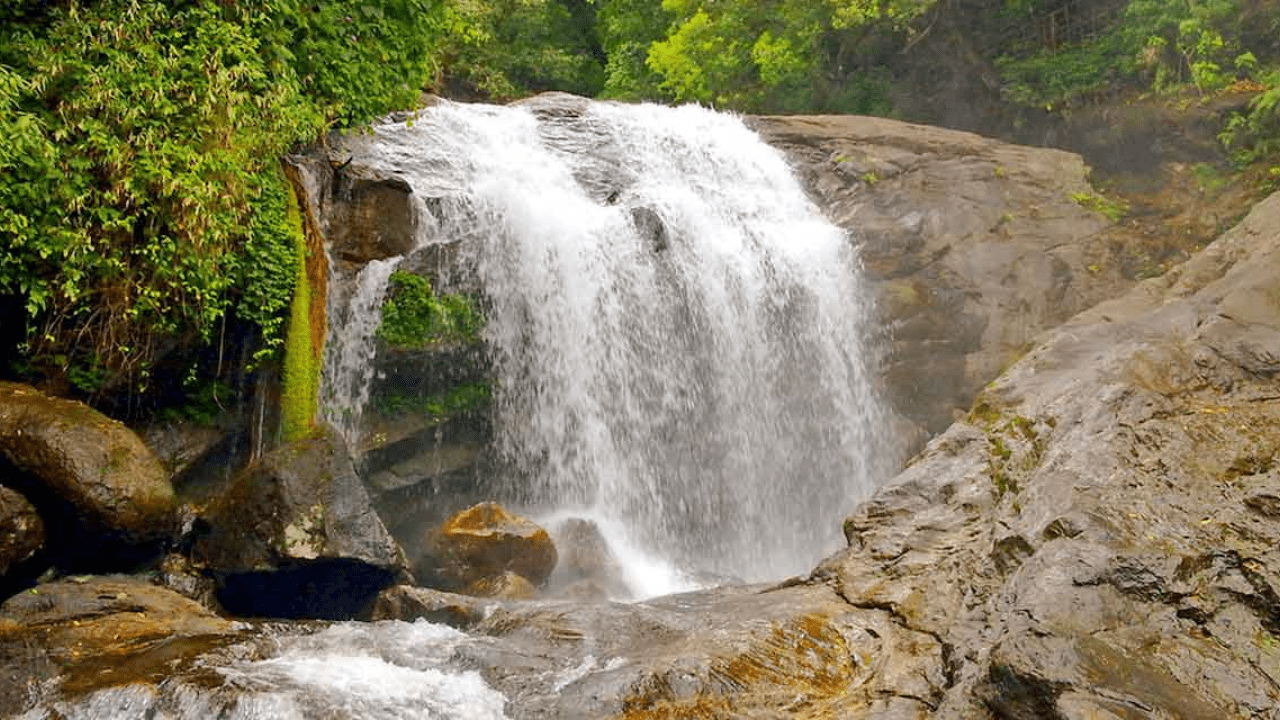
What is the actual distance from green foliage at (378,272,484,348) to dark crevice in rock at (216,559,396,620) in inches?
153

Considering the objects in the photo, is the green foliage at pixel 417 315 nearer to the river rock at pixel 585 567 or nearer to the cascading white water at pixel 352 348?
the cascading white water at pixel 352 348

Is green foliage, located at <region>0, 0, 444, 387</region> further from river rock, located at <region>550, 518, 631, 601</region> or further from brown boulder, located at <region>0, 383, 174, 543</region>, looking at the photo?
river rock, located at <region>550, 518, 631, 601</region>

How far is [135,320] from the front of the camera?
28.7 feet

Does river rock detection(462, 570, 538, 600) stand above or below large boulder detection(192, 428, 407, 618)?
below

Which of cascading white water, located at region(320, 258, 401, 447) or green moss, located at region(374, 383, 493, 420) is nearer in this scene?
cascading white water, located at region(320, 258, 401, 447)

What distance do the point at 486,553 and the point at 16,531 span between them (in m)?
4.60

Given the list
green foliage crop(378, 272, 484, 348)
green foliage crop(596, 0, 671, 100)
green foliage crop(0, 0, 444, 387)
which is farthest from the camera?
green foliage crop(596, 0, 671, 100)

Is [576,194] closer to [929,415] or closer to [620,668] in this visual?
[929,415]

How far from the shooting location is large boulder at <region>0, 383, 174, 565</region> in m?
7.59

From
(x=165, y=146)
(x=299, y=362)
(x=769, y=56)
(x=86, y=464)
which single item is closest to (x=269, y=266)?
(x=299, y=362)

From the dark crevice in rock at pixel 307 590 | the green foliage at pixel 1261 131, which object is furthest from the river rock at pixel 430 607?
the green foliage at pixel 1261 131

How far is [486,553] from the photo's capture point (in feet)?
34.7

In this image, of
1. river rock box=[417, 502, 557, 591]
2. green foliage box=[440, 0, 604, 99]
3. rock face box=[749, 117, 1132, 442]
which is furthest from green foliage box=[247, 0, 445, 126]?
green foliage box=[440, 0, 604, 99]

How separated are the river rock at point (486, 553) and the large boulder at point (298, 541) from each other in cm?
163
